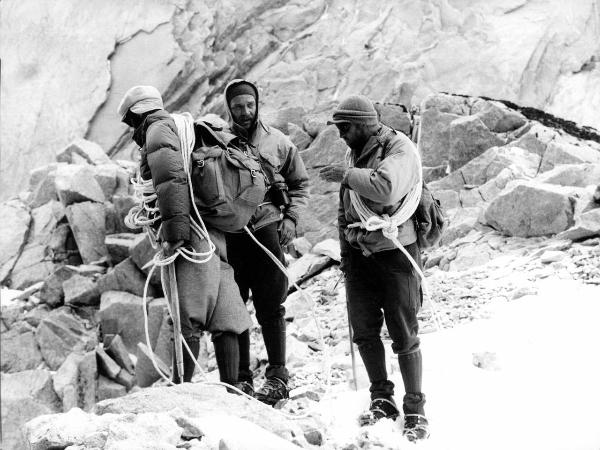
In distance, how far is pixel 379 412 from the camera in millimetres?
4453

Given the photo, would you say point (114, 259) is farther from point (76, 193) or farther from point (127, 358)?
point (127, 358)

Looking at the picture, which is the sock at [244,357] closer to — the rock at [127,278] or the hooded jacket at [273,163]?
the hooded jacket at [273,163]

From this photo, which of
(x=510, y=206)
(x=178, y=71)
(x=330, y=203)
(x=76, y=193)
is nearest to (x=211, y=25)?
(x=178, y=71)

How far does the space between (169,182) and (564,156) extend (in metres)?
9.25

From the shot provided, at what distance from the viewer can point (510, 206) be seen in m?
9.34

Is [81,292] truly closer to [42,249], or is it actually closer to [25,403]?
[42,249]

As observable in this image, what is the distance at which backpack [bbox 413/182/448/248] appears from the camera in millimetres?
4539

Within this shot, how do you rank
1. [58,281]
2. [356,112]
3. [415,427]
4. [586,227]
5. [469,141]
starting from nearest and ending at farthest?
1. [415,427]
2. [356,112]
3. [586,227]
4. [469,141]
5. [58,281]

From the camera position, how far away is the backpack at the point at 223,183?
4746 millimetres

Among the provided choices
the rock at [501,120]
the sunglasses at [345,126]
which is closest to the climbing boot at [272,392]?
the sunglasses at [345,126]

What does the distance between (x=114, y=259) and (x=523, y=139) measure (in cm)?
875

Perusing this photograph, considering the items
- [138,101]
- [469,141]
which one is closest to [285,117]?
[469,141]

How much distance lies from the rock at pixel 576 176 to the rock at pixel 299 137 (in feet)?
22.5

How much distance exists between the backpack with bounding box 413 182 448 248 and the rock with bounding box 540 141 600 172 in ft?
26.8
